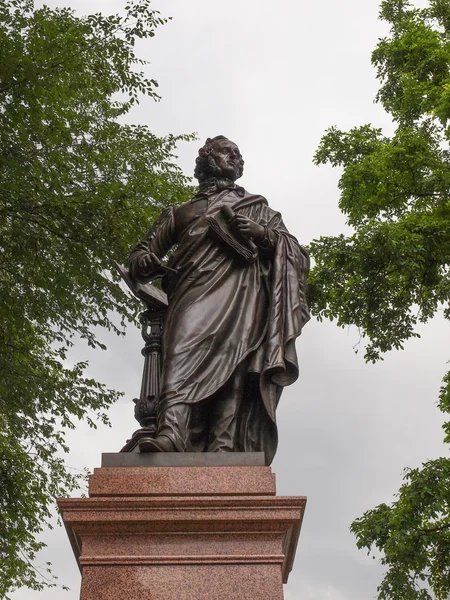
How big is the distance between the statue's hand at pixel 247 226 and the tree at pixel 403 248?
27.0ft

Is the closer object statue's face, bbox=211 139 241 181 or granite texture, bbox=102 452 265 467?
granite texture, bbox=102 452 265 467

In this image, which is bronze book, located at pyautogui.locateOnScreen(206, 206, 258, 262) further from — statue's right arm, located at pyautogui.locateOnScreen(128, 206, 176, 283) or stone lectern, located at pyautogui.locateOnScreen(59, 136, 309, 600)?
statue's right arm, located at pyautogui.locateOnScreen(128, 206, 176, 283)

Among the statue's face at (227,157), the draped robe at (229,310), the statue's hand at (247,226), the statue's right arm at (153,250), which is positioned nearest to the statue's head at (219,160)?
the statue's face at (227,157)

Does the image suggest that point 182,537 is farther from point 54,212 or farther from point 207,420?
point 54,212

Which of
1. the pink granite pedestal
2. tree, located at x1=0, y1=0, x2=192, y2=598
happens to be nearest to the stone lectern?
the pink granite pedestal

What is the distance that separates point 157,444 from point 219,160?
2.41 m

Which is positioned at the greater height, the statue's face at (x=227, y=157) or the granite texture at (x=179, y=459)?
the statue's face at (x=227, y=157)

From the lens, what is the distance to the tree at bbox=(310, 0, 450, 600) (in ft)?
44.0

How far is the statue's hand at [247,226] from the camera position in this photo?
5.97 metres

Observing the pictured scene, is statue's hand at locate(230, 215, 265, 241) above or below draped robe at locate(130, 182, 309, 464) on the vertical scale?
above

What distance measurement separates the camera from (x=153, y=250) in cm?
640

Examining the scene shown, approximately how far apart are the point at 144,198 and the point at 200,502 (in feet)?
30.3

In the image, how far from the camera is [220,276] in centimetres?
594

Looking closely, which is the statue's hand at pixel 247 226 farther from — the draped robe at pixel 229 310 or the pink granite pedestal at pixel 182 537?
the pink granite pedestal at pixel 182 537
